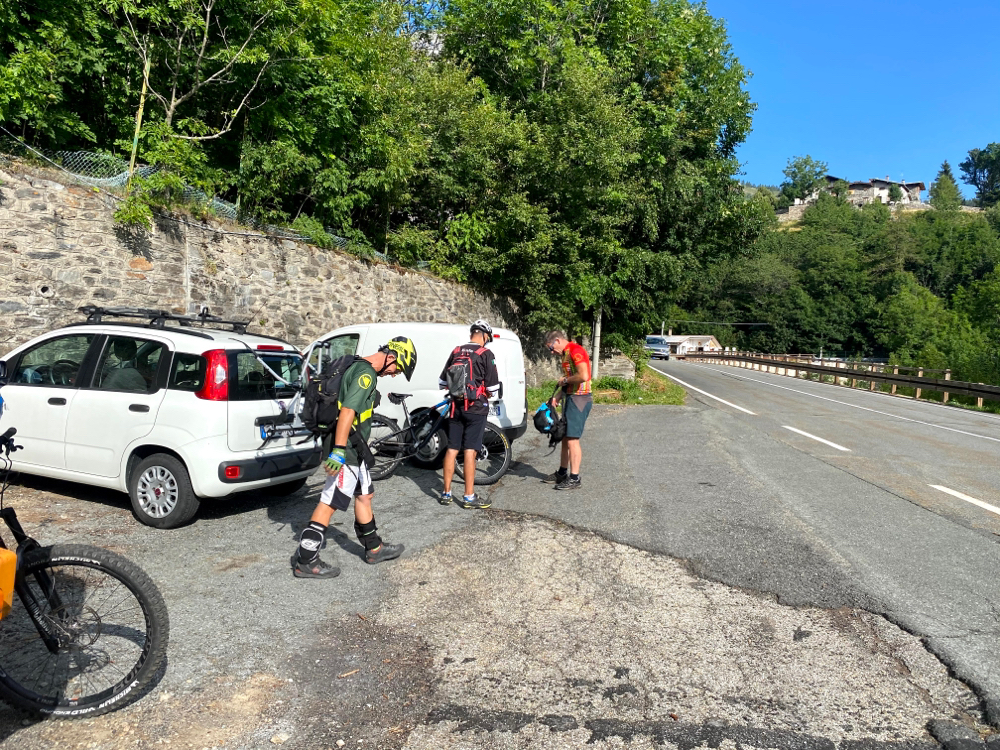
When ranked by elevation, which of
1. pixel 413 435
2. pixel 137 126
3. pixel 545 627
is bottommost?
pixel 545 627

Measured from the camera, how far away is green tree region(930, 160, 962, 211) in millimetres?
155375

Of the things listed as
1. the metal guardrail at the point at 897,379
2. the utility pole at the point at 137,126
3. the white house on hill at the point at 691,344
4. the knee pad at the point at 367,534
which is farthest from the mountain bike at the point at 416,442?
the white house on hill at the point at 691,344

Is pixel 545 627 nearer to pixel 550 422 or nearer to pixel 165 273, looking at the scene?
pixel 550 422

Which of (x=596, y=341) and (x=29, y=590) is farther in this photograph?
(x=596, y=341)

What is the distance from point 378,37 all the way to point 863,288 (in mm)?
101651

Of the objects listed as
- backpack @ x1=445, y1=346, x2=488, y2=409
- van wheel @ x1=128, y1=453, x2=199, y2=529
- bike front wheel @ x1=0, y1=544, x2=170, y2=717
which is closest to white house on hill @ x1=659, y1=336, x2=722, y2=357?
backpack @ x1=445, y1=346, x2=488, y2=409

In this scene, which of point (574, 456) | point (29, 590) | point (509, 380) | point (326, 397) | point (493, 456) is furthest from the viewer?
point (509, 380)

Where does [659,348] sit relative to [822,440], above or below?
above

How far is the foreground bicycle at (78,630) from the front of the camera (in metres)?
3.10

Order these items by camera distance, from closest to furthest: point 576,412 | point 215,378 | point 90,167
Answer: point 215,378, point 576,412, point 90,167

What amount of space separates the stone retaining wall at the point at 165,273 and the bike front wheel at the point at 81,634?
24.8 feet

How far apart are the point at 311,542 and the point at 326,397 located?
40.8 inches

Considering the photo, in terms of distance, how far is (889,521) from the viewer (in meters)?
6.95

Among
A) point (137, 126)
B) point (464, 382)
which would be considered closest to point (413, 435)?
point (464, 382)
